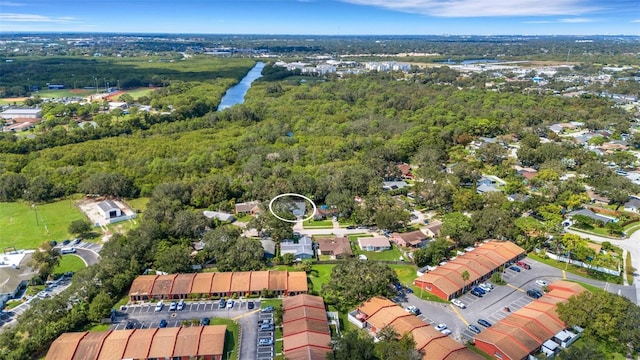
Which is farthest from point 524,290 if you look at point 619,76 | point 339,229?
point 619,76

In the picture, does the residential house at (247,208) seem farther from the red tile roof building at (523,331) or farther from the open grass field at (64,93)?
the open grass field at (64,93)

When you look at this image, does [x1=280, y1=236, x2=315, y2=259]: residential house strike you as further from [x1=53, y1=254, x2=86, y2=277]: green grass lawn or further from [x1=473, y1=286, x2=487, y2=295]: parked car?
[x1=53, y1=254, x2=86, y2=277]: green grass lawn

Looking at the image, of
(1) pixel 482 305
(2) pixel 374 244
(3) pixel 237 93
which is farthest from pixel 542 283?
(3) pixel 237 93

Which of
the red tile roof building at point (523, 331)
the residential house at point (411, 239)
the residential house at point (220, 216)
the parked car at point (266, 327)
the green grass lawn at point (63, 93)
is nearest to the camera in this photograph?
the red tile roof building at point (523, 331)

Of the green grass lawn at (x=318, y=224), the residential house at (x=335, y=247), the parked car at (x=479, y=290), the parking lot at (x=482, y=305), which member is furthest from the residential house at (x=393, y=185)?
the parked car at (x=479, y=290)

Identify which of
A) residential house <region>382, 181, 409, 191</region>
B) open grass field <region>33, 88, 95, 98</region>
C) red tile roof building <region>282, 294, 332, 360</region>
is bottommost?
red tile roof building <region>282, 294, 332, 360</region>

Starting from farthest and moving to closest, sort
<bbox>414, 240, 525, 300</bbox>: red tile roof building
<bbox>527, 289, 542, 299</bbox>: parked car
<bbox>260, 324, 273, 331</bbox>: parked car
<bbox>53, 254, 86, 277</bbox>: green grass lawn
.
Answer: <bbox>53, 254, 86, 277</bbox>: green grass lawn → <bbox>527, 289, 542, 299</bbox>: parked car → <bbox>414, 240, 525, 300</bbox>: red tile roof building → <bbox>260, 324, 273, 331</bbox>: parked car

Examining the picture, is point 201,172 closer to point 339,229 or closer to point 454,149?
point 339,229

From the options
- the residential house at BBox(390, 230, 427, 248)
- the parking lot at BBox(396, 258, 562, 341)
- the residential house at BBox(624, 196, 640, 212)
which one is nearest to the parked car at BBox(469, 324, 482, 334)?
the parking lot at BBox(396, 258, 562, 341)
